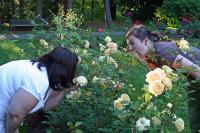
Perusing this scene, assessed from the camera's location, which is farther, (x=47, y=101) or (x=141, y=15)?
(x=141, y=15)

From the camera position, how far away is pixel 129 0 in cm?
2036

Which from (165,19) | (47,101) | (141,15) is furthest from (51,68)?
(141,15)

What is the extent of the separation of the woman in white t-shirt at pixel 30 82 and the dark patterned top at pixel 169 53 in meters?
0.65

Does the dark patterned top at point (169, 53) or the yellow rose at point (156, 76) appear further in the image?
the dark patterned top at point (169, 53)

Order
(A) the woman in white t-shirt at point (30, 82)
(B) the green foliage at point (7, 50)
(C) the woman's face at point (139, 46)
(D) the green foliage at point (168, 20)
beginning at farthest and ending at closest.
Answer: (D) the green foliage at point (168, 20), (B) the green foliage at point (7, 50), (C) the woman's face at point (139, 46), (A) the woman in white t-shirt at point (30, 82)

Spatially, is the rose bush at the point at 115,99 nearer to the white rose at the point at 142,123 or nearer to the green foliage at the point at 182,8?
the white rose at the point at 142,123

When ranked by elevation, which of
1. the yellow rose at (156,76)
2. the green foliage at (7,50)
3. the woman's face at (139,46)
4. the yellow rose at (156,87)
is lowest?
the green foliage at (7,50)

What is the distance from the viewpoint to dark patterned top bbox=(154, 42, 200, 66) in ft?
10.7

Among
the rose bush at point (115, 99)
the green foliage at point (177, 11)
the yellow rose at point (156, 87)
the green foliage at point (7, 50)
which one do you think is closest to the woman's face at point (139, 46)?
the rose bush at point (115, 99)

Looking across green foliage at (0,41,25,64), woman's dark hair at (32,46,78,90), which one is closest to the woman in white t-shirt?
woman's dark hair at (32,46,78,90)

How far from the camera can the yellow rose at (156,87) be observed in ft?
8.70

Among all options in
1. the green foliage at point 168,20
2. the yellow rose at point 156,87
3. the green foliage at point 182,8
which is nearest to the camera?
the yellow rose at point 156,87

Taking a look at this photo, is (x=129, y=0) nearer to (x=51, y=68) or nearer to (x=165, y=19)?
(x=165, y=19)

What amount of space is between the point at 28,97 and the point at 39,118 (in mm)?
2272
